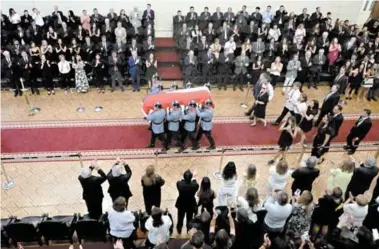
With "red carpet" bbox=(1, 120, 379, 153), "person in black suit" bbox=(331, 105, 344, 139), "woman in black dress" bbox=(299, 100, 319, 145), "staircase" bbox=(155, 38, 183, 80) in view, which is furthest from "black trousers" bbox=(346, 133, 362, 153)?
"staircase" bbox=(155, 38, 183, 80)

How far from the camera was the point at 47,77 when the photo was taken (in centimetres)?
1102

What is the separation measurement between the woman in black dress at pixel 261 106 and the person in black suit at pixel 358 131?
1958 millimetres

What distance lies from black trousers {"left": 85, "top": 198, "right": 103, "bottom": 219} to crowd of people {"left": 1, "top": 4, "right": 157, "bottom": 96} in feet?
17.4

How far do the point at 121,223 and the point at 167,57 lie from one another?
768cm

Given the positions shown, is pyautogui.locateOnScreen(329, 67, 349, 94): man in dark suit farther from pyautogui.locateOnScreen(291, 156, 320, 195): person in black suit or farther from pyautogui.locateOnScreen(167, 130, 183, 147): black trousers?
pyautogui.locateOnScreen(291, 156, 320, 195): person in black suit

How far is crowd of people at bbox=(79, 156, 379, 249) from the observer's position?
17.3 feet

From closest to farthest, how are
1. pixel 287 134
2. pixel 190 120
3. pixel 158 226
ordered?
1. pixel 158 226
2. pixel 287 134
3. pixel 190 120

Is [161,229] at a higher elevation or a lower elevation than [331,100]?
lower

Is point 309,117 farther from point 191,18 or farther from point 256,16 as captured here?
point 191,18

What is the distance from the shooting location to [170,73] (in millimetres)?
12000

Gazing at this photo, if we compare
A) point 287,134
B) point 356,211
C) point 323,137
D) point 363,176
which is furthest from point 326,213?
point 323,137

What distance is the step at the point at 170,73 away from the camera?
11883 mm

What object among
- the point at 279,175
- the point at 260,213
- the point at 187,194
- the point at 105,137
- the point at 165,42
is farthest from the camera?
the point at 165,42

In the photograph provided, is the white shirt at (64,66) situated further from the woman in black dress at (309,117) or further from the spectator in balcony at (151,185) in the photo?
the woman in black dress at (309,117)
